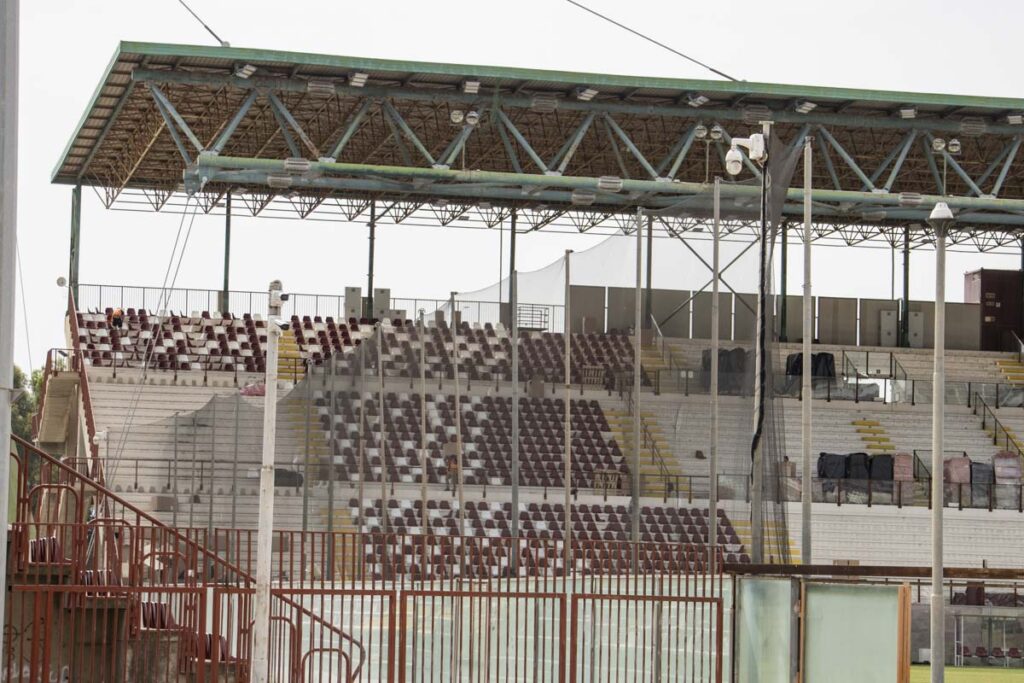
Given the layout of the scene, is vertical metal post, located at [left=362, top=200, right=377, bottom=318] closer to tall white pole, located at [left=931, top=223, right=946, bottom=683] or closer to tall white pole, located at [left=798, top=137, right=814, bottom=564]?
tall white pole, located at [left=798, top=137, right=814, bottom=564]

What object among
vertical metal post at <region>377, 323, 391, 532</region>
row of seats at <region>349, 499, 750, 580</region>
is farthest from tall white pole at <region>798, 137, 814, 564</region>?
vertical metal post at <region>377, 323, 391, 532</region>

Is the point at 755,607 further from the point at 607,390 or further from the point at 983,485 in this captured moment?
the point at 983,485

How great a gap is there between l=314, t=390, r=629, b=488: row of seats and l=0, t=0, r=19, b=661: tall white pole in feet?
65.1

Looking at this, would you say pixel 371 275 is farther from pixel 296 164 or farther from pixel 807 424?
pixel 807 424

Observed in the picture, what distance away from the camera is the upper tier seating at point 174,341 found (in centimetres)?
4997

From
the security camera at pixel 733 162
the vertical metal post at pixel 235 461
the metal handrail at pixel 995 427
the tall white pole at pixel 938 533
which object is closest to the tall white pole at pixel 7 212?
the tall white pole at pixel 938 533

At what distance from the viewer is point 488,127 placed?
4656 cm

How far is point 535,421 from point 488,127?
1899 cm

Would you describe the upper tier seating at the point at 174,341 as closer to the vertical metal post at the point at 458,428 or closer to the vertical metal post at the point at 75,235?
the vertical metal post at the point at 75,235

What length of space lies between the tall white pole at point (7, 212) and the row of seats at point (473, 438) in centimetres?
1984

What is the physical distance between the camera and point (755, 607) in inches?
698

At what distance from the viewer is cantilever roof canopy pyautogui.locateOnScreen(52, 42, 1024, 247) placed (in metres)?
41.2

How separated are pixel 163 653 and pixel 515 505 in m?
9.10

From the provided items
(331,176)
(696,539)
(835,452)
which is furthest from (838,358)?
(696,539)
